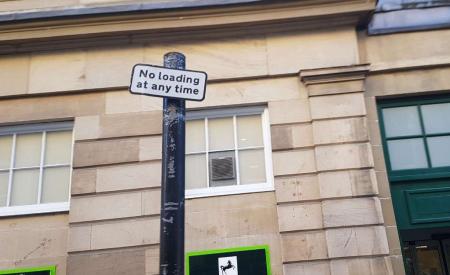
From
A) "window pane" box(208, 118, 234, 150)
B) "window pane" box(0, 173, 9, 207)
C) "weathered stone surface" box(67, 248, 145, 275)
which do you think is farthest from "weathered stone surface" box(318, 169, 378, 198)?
"window pane" box(0, 173, 9, 207)

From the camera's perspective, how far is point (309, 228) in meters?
6.52

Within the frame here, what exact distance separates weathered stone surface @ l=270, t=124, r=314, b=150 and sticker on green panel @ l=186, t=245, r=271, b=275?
1.61 metres

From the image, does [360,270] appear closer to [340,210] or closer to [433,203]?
[340,210]

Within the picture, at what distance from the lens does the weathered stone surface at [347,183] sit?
6570mm

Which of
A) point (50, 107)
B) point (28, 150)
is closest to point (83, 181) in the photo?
point (28, 150)

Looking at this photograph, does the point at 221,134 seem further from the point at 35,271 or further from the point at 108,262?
the point at 35,271

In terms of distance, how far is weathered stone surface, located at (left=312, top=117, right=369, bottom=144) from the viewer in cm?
686

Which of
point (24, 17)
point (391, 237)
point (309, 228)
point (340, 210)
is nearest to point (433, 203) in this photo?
point (391, 237)

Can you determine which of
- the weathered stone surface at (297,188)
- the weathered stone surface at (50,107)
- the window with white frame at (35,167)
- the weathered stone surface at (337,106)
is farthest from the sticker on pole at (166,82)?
the window with white frame at (35,167)

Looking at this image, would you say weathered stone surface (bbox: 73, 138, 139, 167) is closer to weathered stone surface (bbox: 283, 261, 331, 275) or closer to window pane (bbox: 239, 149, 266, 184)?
window pane (bbox: 239, 149, 266, 184)

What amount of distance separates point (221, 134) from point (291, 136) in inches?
45.6

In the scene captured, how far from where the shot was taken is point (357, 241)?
6.35m

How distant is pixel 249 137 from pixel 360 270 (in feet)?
8.62

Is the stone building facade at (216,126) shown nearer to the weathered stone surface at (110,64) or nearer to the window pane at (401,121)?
the weathered stone surface at (110,64)
